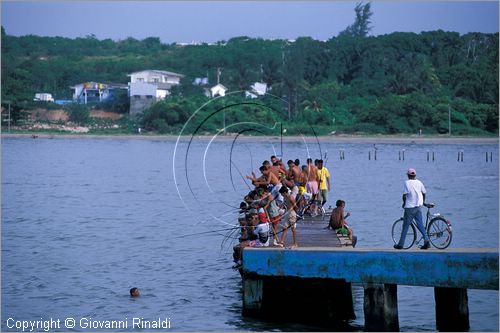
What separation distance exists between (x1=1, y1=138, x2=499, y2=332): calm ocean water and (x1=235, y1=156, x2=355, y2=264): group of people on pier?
1613 mm

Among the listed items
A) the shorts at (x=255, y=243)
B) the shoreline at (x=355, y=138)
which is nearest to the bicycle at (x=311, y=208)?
the shorts at (x=255, y=243)

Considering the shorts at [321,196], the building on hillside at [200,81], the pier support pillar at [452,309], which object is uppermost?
the building on hillside at [200,81]

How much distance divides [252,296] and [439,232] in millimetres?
4288

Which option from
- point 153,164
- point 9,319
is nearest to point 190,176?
point 153,164

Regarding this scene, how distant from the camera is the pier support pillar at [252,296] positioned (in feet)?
65.6

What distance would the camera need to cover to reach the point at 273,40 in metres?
173

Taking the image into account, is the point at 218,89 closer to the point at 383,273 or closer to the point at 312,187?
the point at 312,187

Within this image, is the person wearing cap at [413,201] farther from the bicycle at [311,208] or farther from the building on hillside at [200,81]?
the building on hillside at [200,81]

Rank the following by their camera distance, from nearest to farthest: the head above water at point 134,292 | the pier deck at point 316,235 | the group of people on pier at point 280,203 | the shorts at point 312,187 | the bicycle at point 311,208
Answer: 1. the group of people on pier at point 280,203
2. the pier deck at point 316,235
3. the head above water at point 134,292
4. the bicycle at point 311,208
5. the shorts at point 312,187

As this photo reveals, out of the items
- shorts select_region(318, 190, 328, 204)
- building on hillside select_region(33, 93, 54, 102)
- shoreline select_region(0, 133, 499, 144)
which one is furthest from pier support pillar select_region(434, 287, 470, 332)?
building on hillside select_region(33, 93, 54, 102)

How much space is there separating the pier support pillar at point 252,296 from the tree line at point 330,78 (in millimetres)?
75315

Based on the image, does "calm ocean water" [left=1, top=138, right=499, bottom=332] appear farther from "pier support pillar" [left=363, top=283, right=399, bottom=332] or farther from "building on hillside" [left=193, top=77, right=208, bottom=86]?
"building on hillside" [left=193, top=77, right=208, bottom=86]

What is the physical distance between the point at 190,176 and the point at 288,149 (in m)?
30.9

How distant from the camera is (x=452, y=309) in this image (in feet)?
64.6
